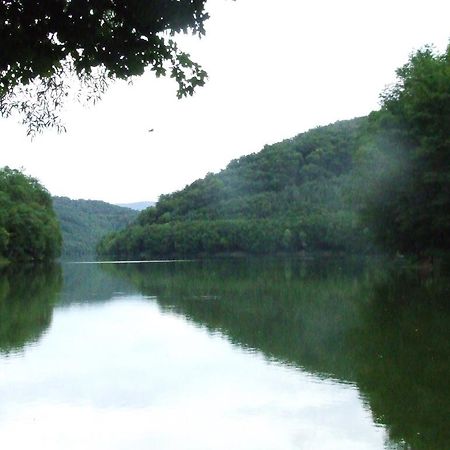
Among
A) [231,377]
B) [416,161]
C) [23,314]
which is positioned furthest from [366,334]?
[416,161]

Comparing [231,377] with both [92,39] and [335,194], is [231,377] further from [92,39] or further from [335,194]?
[335,194]

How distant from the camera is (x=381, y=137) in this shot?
38719 millimetres

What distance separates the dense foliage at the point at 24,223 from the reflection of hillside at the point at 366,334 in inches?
2295

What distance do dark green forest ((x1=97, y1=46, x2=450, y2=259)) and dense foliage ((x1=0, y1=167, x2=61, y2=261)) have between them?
36.5 m

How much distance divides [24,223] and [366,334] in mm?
76791

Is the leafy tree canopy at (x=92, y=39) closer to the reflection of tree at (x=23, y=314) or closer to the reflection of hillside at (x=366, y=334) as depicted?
the reflection of hillside at (x=366, y=334)

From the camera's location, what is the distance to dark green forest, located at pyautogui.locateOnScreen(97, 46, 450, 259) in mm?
35625

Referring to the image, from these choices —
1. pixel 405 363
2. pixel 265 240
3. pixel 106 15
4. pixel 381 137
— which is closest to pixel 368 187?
pixel 381 137

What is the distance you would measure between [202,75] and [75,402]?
5.74 m

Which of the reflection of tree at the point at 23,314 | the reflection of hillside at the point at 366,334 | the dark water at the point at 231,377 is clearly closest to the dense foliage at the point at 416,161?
the reflection of hillside at the point at 366,334

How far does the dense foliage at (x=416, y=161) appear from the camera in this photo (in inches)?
1361

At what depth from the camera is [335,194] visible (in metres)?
127

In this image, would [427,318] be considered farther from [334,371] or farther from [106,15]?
[106,15]

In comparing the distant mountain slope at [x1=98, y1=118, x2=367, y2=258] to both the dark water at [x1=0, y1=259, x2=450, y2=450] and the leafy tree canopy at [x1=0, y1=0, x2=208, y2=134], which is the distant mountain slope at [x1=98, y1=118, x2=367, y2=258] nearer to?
the dark water at [x1=0, y1=259, x2=450, y2=450]
